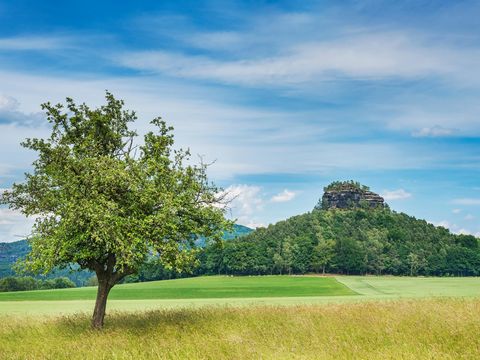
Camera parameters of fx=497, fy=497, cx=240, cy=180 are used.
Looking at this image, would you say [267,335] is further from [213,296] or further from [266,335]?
[213,296]

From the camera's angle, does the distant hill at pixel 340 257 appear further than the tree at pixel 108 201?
Yes

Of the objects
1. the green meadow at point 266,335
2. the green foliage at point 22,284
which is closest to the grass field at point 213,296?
the green meadow at point 266,335

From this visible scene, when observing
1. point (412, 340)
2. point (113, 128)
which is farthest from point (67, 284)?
point (412, 340)

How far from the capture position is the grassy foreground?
16.7 metres

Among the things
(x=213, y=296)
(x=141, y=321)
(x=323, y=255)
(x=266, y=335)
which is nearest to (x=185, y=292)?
(x=213, y=296)

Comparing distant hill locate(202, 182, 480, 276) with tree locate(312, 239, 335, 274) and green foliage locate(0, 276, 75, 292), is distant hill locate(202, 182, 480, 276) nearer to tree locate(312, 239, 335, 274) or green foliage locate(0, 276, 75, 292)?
tree locate(312, 239, 335, 274)

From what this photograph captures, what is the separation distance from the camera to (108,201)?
887 inches

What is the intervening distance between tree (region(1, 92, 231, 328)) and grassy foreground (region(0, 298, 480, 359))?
3.10 metres

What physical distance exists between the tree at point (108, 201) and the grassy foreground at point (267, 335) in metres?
3.10

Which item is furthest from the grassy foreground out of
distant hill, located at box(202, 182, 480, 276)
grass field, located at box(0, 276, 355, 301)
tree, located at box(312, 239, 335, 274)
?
tree, located at box(312, 239, 335, 274)

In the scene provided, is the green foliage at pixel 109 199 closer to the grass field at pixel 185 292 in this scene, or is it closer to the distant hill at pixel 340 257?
the grass field at pixel 185 292

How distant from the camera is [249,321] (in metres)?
24.5

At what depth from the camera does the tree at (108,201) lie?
21953mm

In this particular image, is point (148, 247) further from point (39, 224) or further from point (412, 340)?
point (412, 340)
